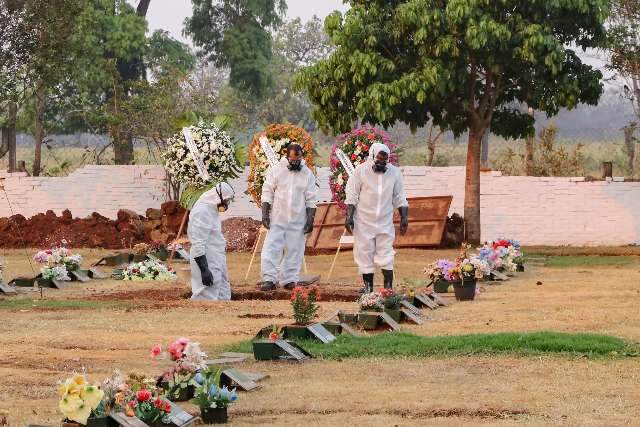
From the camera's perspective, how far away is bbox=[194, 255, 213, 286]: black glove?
19.5 meters

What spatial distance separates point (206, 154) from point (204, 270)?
4.53 m

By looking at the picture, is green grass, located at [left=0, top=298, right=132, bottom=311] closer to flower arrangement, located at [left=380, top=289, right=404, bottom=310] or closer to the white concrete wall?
flower arrangement, located at [left=380, top=289, right=404, bottom=310]

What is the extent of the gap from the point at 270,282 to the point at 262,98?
3204 cm

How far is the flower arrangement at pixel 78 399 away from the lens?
367 inches

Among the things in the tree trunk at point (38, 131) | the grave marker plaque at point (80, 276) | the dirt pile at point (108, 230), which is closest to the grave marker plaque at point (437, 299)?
the grave marker plaque at point (80, 276)

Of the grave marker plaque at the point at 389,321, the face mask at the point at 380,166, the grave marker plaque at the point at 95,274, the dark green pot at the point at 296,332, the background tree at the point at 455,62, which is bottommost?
the grave marker plaque at the point at 95,274

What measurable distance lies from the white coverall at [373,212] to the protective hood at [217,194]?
181 cm

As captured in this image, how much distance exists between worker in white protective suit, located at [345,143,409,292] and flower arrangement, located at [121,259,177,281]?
4.59 metres

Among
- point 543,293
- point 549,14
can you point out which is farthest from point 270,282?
point 549,14

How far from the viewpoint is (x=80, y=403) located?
936cm

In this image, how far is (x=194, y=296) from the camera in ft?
65.6

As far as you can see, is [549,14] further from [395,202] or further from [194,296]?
[194,296]

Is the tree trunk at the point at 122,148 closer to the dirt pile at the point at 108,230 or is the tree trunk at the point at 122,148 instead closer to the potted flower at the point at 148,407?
the dirt pile at the point at 108,230

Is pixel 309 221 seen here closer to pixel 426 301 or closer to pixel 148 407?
pixel 426 301
